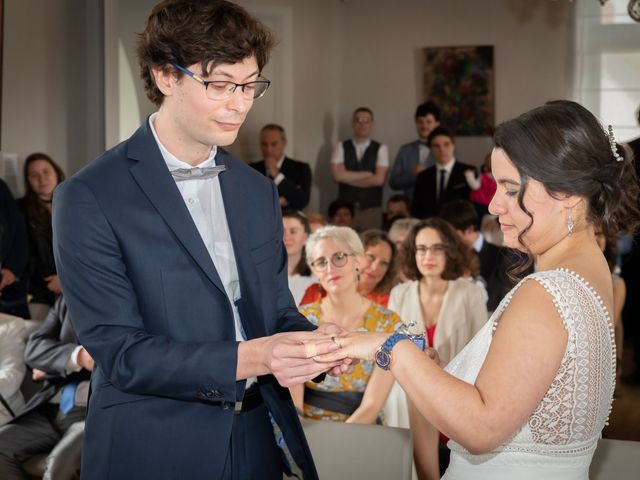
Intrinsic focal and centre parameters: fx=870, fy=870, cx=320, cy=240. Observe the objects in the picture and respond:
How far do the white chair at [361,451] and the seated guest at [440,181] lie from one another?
17.2ft

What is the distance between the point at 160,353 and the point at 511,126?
839 millimetres

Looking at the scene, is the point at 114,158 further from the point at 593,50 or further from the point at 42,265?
the point at 593,50

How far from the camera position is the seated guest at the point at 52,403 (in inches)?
141

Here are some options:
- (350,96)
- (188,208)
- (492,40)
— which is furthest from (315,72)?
(188,208)

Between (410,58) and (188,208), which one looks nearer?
(188,208)

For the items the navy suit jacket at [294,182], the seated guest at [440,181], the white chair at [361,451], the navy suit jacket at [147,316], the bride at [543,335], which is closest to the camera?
the bride at [543,335]

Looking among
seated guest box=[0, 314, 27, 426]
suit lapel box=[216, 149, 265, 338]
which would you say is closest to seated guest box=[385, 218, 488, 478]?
seated guest box=[0, 314, 27, 426]

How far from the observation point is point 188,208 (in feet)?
6.13

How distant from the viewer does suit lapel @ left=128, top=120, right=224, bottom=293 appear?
1767mm

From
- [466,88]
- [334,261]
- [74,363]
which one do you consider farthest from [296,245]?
[466,88]

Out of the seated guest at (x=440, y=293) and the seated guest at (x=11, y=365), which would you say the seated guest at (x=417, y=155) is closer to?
the seated guest at (x=440, y=293)

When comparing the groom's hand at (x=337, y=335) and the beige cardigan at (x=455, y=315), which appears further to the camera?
the beige cardigan at (x=455, y=315)

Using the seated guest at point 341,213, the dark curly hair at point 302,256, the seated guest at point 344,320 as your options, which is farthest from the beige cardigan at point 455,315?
the seated guest at point 341,213

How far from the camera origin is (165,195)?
5.90ft
